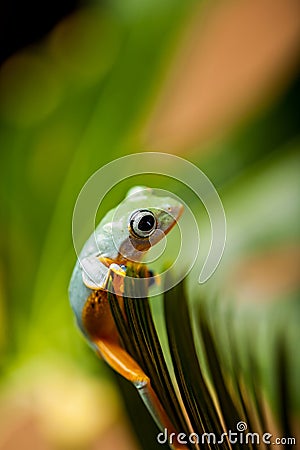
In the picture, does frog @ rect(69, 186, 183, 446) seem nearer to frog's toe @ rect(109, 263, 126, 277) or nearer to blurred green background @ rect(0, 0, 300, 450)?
frog's toe @ rect(109, 263, 126, 277)

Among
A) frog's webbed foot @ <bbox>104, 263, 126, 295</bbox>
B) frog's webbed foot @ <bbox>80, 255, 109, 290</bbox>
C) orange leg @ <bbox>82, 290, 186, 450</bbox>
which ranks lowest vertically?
orange leg @ <bbox>82, 290, 186, 450</bbox>

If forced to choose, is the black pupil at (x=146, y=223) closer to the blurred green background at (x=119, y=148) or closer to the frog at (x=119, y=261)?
the frog at (x=119, y=261)

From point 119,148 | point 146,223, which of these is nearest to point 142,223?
point 146,223

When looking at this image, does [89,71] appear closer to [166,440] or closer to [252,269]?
[252,269]

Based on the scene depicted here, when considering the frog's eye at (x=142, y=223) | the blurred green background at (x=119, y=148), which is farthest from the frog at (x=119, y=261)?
the blurred green background at (x=119, y=148)

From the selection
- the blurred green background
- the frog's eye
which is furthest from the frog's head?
the blurred green background

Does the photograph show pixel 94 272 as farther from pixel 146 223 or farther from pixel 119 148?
pixel 119 148

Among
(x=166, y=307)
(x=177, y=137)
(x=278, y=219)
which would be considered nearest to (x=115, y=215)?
(x=166, y=307)
